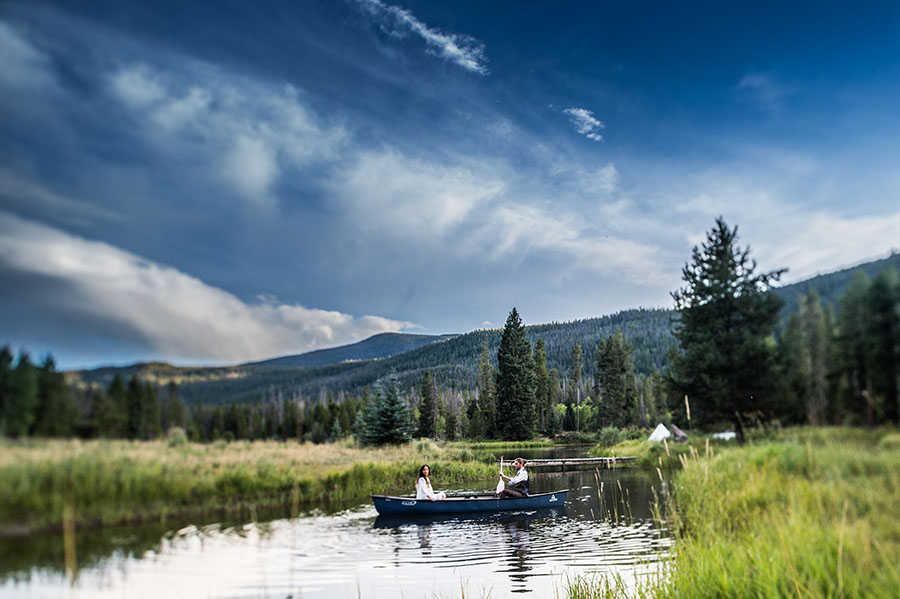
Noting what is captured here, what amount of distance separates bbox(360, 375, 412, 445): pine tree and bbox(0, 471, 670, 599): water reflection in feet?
6.77

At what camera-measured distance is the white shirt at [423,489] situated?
12875 mm

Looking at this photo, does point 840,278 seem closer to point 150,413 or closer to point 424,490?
point 150,413

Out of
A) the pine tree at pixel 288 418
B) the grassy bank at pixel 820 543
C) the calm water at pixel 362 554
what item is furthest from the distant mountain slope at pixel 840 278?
the pine tree at pixel 288 418

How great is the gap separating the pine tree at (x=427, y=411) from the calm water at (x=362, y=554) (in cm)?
227

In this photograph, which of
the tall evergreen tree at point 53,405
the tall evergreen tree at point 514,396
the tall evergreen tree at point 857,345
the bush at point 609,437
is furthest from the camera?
the bush at point 609,437

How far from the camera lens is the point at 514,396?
37.6 ft

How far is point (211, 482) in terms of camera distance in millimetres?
4211

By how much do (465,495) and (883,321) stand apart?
12.0 m

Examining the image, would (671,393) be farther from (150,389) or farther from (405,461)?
(150,389)

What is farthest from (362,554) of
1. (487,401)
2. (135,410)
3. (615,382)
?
(615,382)

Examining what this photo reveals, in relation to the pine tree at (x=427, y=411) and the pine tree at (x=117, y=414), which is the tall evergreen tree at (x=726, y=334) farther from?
the pine tree at (x=117, y=414)

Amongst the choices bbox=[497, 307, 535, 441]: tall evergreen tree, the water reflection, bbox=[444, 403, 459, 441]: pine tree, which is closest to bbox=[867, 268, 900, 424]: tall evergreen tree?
the water reflection

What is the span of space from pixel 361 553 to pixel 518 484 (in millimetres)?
5886

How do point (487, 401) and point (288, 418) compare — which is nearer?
point (288, 418)
